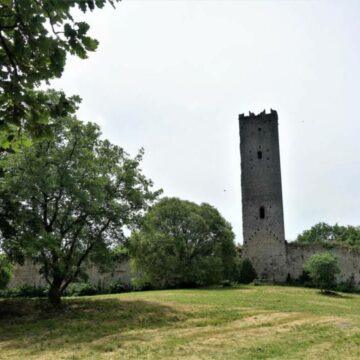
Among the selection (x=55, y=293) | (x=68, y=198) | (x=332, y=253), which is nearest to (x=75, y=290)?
(x=55, y=293)

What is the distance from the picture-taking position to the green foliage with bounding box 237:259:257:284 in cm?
3931

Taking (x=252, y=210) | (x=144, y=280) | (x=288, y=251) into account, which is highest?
(x=252, y=210)

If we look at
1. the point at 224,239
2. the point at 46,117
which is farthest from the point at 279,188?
the point at 46,117

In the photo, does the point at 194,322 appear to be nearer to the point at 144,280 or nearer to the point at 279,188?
the point at 144,280

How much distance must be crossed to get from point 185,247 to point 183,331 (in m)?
19.3

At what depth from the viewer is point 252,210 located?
42750mm

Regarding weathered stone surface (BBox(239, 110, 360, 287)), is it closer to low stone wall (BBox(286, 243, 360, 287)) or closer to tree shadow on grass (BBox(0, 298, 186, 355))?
low stone wall (BBox(286, 243, 360, 287))

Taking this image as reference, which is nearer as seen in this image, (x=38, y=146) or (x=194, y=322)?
(x=194, y=322)

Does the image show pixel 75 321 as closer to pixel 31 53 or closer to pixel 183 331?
pixel 183 331

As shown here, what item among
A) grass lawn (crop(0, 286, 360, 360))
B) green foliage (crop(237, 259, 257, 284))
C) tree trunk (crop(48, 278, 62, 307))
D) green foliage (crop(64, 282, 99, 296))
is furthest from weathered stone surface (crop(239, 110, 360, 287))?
tree trunk (crop(48, 278, 62, 307))

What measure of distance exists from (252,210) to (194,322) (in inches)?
1016

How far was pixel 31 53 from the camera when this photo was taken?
4.55 meters

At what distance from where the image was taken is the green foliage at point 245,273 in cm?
3931

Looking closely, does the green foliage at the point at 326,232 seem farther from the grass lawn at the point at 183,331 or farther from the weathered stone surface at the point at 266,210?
the grass lawn at the point at 183,331
